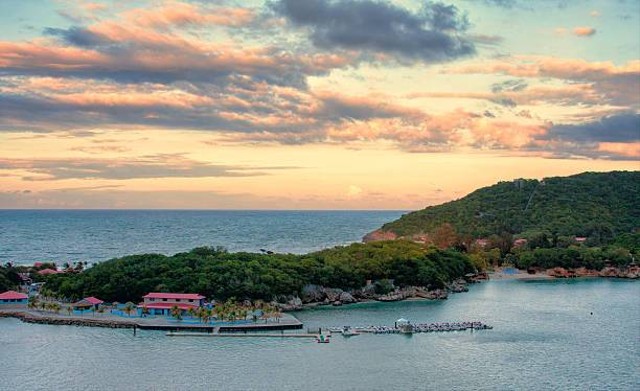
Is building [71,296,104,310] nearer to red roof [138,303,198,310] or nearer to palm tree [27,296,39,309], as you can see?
palm tree [27,296,39,309]

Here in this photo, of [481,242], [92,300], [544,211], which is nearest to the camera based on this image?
[92,300]

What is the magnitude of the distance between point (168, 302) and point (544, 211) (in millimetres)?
109328

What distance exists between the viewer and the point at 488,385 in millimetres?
48062

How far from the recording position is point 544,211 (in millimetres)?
158375

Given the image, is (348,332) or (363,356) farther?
(348,332)

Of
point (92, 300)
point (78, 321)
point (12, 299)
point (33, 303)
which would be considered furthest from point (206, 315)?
point (12, 299)

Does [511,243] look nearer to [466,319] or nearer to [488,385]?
[466,319]

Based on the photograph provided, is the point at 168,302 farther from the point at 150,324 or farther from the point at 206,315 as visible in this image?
the point at 206,315

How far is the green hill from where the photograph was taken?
14512 cm

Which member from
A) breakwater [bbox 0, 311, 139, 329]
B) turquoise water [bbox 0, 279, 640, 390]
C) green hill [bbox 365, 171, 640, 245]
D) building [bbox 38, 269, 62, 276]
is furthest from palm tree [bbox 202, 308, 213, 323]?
green hill [bbox 365, 171, 640, 245]

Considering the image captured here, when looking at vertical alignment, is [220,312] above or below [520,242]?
below

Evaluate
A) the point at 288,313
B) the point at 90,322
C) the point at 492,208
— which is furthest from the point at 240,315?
the point at 492,208

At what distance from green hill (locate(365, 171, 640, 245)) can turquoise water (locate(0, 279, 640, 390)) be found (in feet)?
221

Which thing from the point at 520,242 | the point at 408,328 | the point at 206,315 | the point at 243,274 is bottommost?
the point at 408,328
